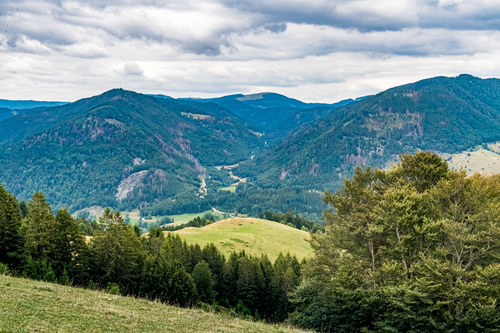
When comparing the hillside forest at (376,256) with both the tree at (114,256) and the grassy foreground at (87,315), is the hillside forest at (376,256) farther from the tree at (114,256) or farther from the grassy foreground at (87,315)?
the grassy foreground at (87,315)

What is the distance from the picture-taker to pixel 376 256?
4503 cm

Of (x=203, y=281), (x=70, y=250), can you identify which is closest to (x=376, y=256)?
(x=203, y=281)

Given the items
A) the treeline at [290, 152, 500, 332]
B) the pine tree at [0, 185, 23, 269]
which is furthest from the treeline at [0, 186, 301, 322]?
the treeline at [290, 152, 500, 332]

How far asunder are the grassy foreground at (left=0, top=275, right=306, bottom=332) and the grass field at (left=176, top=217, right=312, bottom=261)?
78.8m

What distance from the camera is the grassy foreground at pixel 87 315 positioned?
23.8 m

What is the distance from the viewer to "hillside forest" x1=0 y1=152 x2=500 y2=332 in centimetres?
3628

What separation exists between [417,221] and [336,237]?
11136mm

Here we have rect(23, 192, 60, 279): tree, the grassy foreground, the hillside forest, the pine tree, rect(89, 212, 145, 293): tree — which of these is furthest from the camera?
rect(89, 212, 145, 293): tree

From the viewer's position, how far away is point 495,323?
114 ft

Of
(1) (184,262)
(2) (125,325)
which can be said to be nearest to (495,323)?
(2) (125,325)

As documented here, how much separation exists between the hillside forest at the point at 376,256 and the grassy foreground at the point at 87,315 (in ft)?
41.6

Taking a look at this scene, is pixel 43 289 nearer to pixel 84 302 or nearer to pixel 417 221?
pixel 84 302

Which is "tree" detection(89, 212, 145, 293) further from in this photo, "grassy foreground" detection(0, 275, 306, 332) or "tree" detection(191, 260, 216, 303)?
"tree" detection(191, 260, 216, 303)

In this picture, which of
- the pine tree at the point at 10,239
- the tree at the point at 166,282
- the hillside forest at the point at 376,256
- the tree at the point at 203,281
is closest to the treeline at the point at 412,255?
the hillside forest at the point at 376,256
